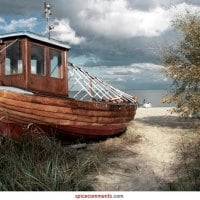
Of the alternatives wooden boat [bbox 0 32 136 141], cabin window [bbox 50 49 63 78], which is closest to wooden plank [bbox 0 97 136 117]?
wooden boat [bbox 0 32 136 141]

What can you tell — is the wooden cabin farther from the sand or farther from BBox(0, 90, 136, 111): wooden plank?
the sand

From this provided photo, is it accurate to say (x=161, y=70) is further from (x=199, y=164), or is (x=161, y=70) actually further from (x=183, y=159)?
(x=199, y=164)

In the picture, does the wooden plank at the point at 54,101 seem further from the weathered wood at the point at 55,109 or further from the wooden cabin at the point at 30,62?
the wooden cabin at the point at 30,62

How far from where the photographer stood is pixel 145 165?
9406 millimetres

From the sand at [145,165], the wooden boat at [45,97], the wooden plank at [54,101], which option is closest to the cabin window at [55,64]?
the wooden boat at [45,97]

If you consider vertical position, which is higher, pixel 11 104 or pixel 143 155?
pixel 11 104

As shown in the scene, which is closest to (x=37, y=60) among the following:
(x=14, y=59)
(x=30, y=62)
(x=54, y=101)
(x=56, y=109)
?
(x=30, y=62)

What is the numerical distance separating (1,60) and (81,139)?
2.97m

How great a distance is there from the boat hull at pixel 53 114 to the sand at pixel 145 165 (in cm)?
117

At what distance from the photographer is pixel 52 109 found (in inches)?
416

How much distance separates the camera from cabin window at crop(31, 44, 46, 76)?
1152cm

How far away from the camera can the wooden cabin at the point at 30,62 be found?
37.2 feet

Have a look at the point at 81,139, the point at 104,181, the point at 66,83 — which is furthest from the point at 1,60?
the point at 104,181
